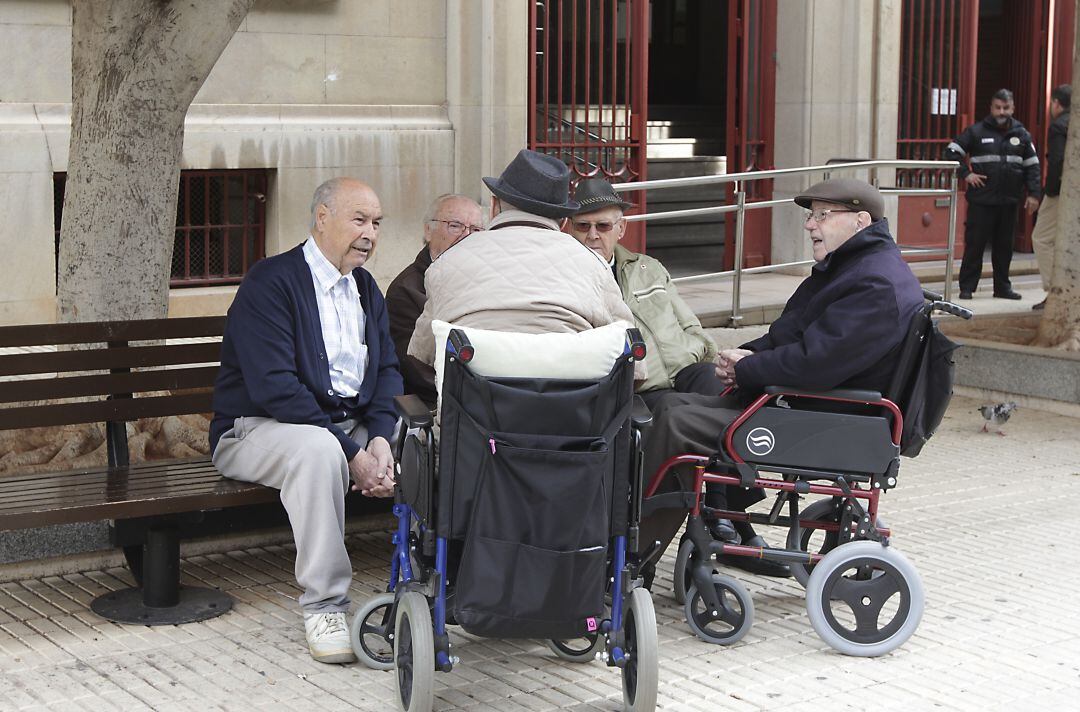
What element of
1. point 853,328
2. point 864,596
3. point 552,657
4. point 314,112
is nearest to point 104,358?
point 552,657

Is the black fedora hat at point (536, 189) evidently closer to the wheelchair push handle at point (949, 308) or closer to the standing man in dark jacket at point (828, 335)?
the standing man in dark jacket at point (828, 335)

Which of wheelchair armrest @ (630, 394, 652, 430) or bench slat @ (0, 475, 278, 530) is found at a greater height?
wheelchair armrest @ (630, 394, 652, 430)

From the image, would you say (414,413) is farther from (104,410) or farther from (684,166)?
(684,166)

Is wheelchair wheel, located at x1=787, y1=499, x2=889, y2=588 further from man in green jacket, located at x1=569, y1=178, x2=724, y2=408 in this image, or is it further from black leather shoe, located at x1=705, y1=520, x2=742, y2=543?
man in green jacket, located at x1=569, y1=178, x2=724, y2=408

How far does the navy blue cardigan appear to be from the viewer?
17.0 ft

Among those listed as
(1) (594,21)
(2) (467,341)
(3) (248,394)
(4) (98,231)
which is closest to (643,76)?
(1) (594,21)

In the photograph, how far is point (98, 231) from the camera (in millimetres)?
6531

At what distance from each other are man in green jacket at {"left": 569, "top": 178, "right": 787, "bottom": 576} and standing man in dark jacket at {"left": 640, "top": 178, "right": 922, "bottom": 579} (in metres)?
0.42

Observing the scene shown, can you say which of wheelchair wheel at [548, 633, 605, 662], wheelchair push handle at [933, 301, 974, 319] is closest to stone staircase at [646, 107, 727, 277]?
wheelchair push handle at [933, 301, 974, 319]

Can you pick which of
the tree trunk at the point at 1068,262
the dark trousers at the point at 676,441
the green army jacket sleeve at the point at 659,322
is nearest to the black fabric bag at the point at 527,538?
the dark trousers at the point at 676,441

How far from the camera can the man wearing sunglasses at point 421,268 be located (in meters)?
6.21

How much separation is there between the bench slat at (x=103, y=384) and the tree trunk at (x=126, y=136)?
79 centimetres

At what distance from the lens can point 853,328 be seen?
5.21 meters

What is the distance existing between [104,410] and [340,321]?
0.95 meters
